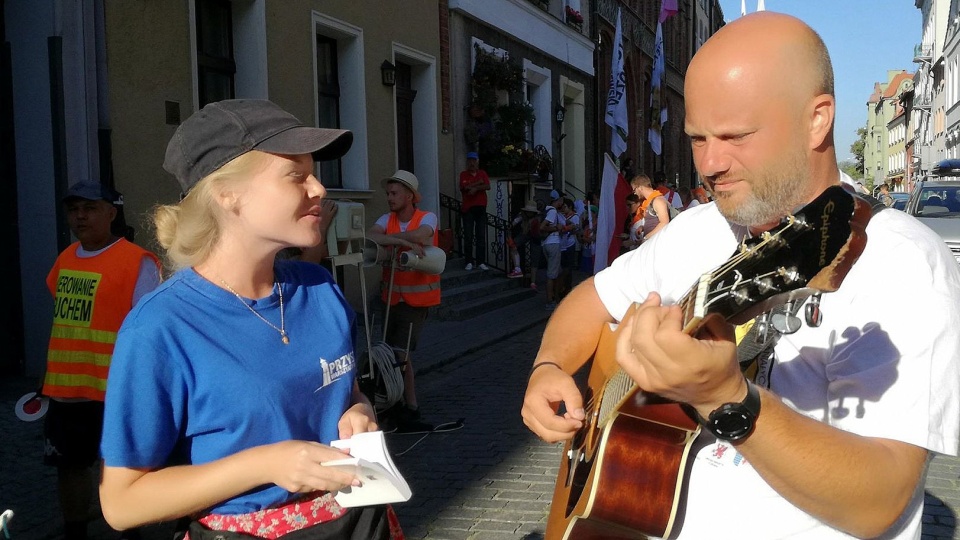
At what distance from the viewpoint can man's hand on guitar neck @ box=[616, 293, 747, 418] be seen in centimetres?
124

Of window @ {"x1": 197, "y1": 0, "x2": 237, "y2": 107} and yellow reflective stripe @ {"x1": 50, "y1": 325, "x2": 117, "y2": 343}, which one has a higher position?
window @ {"x1": 197, "y1": 0, "x2": 237, "y2": 107}

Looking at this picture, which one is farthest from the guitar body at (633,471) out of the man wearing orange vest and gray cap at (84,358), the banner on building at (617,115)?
the banner on building at (617,115)

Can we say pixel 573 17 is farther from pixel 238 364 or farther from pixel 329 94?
pixel 238 364

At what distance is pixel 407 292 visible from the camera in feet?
22.2

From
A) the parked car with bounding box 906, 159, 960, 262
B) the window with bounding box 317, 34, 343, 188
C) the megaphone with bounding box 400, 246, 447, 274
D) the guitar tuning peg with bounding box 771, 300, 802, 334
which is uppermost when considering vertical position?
the window with bounding box 317, 34, 343, 188

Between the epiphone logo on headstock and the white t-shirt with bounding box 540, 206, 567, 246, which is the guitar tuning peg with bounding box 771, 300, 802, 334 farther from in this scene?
the white t-shirt with bounding box 540, 206, 567, 246

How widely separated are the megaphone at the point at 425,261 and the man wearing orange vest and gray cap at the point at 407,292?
0.06m

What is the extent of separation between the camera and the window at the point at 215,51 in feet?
31.5

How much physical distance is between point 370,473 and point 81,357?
295 cm

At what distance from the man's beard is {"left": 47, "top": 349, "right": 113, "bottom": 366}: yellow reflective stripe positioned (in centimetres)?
355

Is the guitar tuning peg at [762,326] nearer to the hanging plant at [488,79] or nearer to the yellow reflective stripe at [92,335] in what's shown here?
the yellow reflective stripe at [92,335]

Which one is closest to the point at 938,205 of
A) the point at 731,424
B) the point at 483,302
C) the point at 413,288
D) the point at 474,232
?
the point at 474,232

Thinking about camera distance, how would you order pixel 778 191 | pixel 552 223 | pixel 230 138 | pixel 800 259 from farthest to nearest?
pixel 552 223
pixel 230 138
pixel 778 191
pixel 800 259

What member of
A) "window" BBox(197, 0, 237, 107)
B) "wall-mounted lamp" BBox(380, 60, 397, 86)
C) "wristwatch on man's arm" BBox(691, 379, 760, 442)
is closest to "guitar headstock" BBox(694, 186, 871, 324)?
"wristwatch on man's arm" BBox(691, 379, 760, 442)
